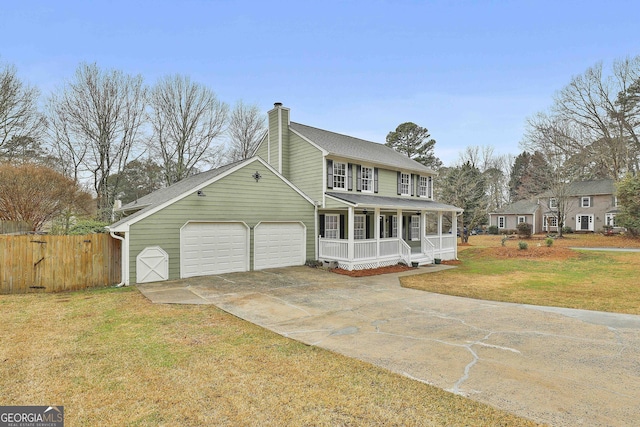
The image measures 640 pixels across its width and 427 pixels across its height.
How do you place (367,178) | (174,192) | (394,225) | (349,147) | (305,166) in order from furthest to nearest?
1. (394,225)
2. (349,147)
3. (367,178)
4. (305,166)
5. (174,192)

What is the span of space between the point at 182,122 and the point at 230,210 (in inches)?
696

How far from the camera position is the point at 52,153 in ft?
73.1

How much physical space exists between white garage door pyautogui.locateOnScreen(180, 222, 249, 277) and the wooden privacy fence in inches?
88.1

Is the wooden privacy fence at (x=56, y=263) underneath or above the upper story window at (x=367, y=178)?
underneath

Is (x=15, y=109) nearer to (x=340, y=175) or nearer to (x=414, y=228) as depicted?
(x=340, y=175)

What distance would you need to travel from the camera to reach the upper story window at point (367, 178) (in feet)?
56.7

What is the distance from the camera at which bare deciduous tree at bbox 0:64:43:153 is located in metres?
19.4

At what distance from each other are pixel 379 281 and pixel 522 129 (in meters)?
29.1

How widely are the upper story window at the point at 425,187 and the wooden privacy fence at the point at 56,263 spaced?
17677mm

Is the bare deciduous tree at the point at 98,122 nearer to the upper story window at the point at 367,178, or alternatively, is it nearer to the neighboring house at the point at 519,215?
the upper story window at the point at 367,178

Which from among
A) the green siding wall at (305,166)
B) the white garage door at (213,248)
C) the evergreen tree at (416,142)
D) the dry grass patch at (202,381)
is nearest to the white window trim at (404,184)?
the green siding wall at (305,166)

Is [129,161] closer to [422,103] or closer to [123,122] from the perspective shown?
[123,122]

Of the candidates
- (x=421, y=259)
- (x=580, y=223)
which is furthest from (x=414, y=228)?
(x=580, y=223)

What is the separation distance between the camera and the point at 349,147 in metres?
18.3
